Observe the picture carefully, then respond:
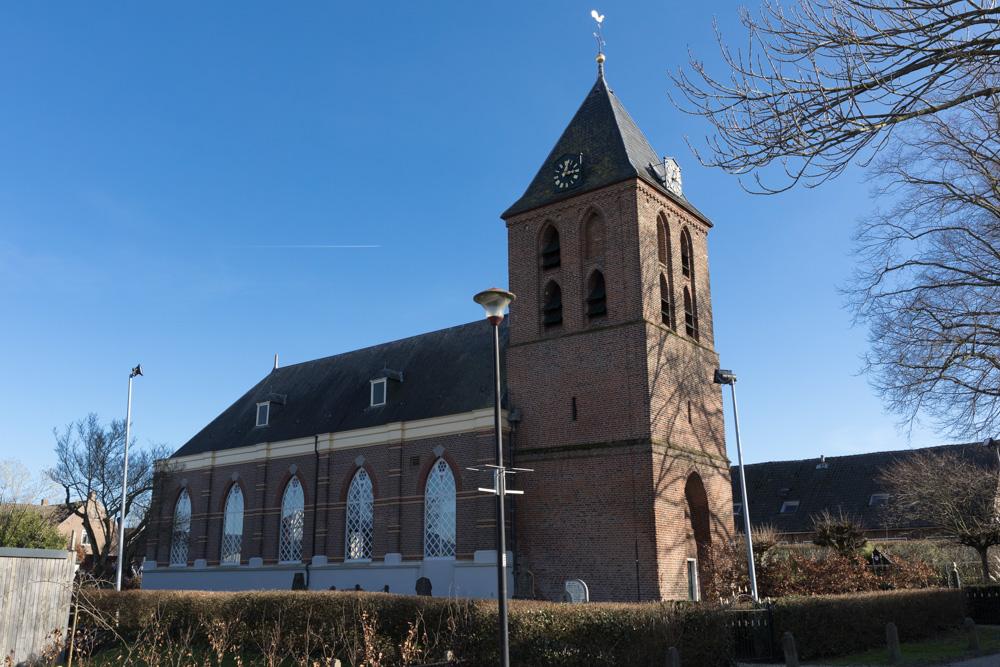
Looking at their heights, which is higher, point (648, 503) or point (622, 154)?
point (622, 154)

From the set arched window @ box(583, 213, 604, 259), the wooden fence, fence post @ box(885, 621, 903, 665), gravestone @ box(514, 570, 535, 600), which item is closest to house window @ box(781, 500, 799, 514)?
gravestone @ box(514, 570, 535, 600)

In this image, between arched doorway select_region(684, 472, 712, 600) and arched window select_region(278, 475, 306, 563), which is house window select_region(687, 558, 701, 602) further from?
arched window select_region(278, 475, 306, 563)

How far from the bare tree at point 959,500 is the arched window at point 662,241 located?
14.2m

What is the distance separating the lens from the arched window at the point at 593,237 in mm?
26984

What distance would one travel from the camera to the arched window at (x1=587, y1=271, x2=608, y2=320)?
86.2 ft

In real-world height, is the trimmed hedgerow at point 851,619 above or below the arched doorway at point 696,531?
below

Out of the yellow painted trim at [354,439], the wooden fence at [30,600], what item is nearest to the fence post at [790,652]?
the yellow painted trim at [354,439]

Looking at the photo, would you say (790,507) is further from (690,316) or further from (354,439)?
(354,439)

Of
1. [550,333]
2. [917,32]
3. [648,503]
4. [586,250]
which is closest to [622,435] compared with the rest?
[648,503]

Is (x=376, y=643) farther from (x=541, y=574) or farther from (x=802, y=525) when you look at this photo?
(x=802, y=525)

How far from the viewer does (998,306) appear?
1741 cm

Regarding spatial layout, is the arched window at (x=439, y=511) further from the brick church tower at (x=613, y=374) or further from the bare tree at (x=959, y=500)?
the bare tree at (x=959, y=500)

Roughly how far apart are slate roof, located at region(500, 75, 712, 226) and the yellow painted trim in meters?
7.89

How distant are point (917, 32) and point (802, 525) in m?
40.5
